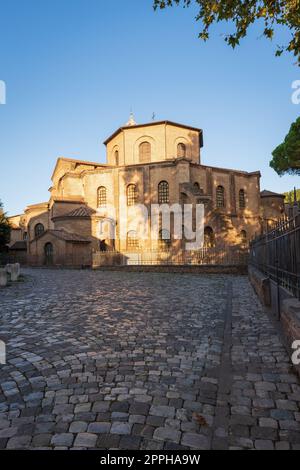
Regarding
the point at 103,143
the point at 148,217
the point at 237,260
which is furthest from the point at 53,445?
the point at 103,143

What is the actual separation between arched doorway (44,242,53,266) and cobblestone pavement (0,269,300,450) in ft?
78.2

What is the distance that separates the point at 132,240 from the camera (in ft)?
100

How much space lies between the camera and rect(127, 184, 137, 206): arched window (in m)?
31.3

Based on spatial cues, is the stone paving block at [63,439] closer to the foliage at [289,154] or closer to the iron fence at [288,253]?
the iron fence at [288,253]

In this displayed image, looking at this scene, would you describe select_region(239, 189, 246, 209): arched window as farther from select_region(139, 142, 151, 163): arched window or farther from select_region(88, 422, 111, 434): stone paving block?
select_region(88, 422, 111, 434): stone paving block

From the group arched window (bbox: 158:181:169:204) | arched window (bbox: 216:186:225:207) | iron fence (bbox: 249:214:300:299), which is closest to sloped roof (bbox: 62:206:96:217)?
arched window (bbox: 158:181:169:204)

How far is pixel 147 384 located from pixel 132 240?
27218mm

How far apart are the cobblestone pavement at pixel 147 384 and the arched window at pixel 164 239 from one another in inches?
851

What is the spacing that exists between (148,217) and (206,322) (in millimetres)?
24169

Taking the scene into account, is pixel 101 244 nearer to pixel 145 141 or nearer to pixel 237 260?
pixel 145 141

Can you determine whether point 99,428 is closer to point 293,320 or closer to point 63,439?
point 63,439

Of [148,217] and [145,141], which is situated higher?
[145,141]

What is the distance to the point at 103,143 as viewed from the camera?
3825cm
